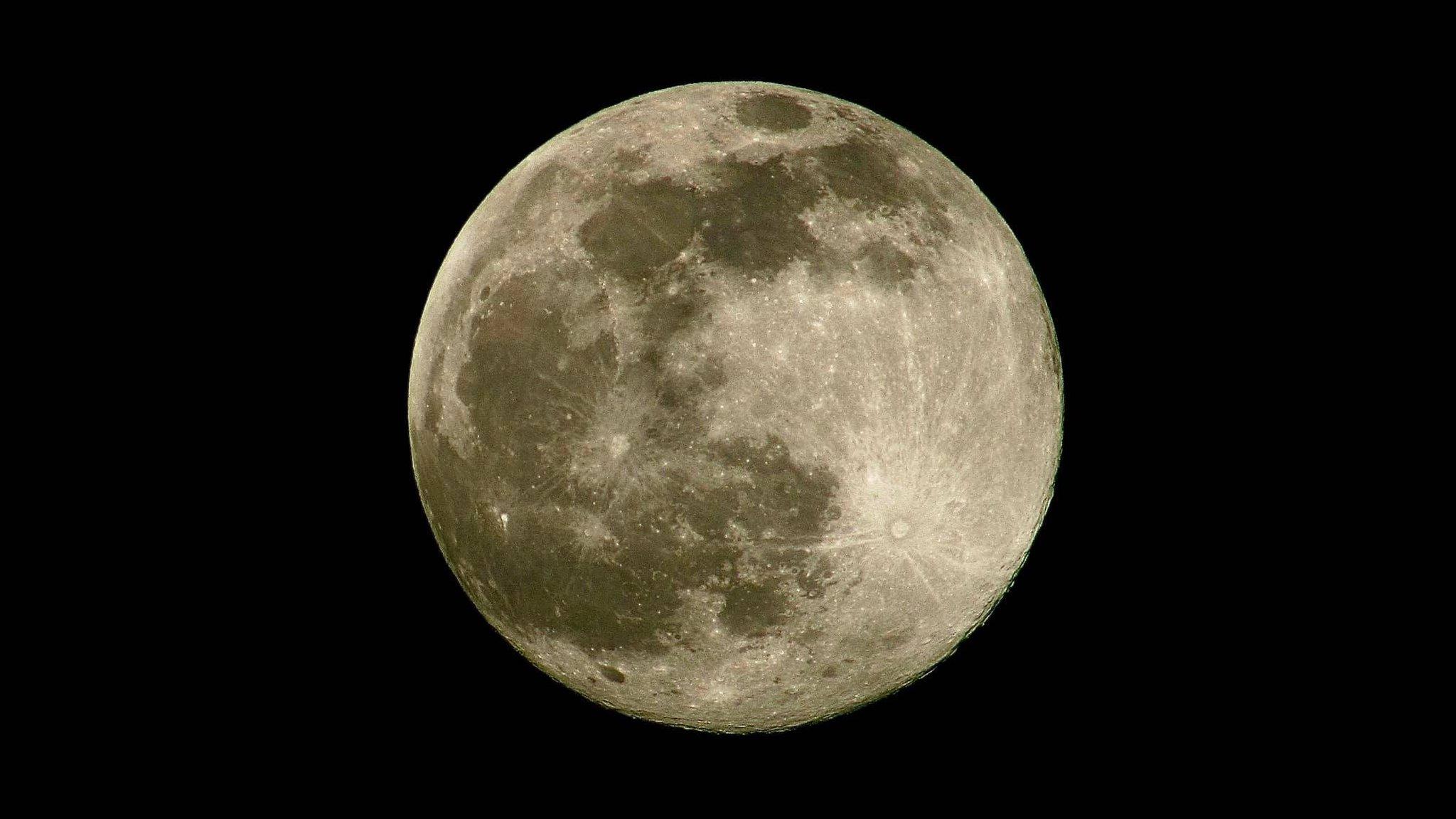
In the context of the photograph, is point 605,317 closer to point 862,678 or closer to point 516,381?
point 516,381

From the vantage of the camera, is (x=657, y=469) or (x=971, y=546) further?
(x=971, y=546)

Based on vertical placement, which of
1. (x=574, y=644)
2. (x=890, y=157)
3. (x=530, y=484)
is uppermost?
(x=890, y=157)

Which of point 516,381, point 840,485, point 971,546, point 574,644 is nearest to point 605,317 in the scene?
point 516,381

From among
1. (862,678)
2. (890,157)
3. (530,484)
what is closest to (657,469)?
(530,484)

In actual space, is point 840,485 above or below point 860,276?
below

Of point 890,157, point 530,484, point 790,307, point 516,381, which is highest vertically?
point 890,157

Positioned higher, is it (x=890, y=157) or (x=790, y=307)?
(x=890, y=157)

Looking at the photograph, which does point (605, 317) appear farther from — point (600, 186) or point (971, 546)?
point (971, 546)
